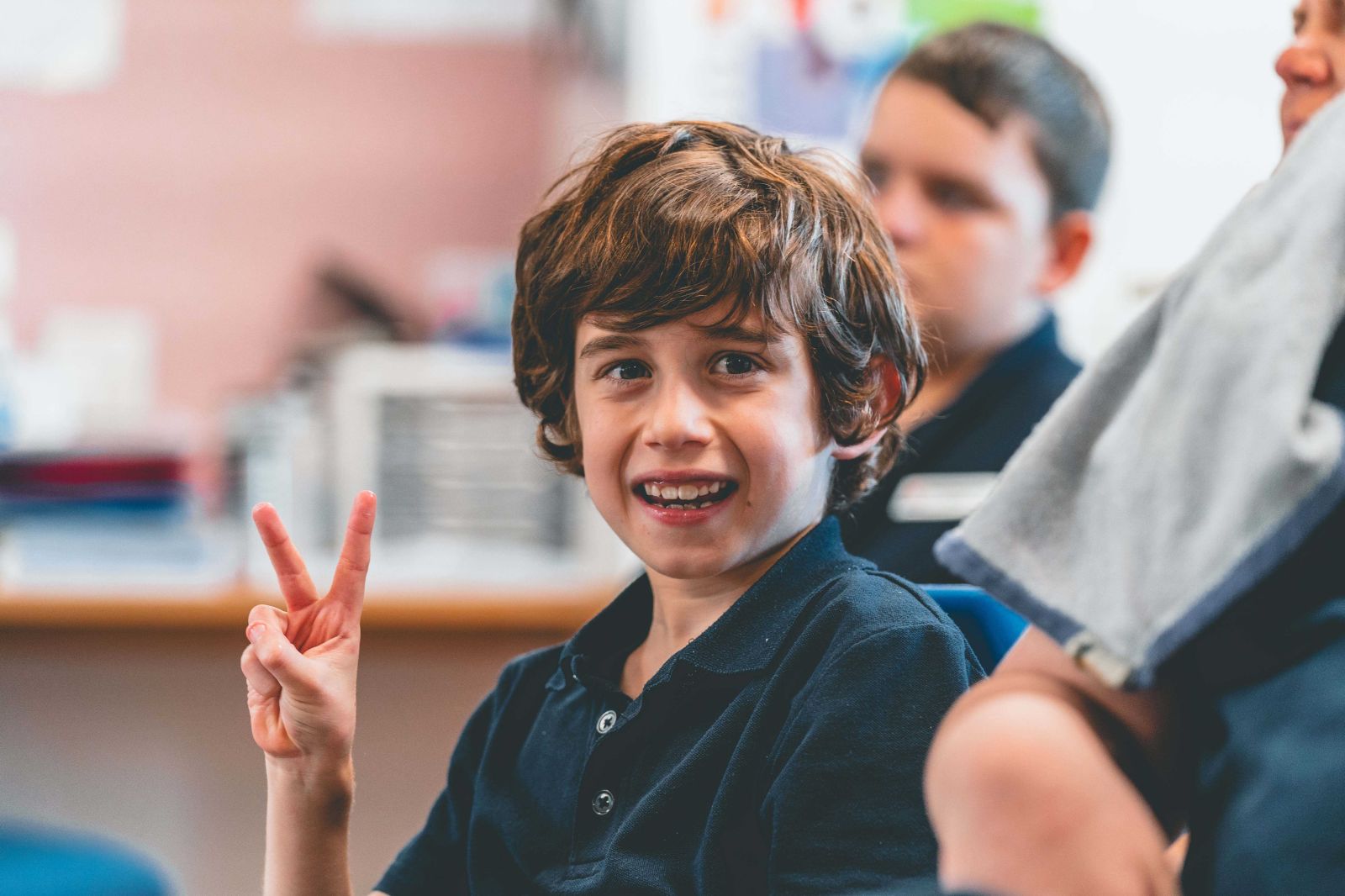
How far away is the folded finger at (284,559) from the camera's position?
0.82m

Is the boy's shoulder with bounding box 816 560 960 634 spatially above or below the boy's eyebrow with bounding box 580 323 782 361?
below

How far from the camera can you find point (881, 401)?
851 mm

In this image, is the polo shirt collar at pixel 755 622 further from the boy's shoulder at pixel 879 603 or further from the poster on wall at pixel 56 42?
the poster on wall at pixel 56 42

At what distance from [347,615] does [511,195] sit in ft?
5.86

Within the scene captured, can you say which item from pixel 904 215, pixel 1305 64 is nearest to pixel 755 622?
pixel 1305 64

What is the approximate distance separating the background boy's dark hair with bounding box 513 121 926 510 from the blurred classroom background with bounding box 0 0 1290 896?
1.06 meters

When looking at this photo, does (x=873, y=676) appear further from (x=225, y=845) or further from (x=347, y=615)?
(x=225, y=845)

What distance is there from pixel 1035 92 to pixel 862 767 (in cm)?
89

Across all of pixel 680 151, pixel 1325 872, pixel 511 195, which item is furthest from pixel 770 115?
pixel 1325 872

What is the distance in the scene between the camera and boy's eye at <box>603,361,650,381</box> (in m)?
0.79

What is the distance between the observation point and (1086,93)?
141 cm

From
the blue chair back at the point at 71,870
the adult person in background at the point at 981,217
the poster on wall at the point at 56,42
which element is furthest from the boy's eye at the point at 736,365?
the poster on wall at the point at 56,42

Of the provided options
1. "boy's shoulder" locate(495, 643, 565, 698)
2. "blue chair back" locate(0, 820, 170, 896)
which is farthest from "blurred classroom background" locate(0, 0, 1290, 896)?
"boy's shoulder" locate(495, 643, 565, 698)

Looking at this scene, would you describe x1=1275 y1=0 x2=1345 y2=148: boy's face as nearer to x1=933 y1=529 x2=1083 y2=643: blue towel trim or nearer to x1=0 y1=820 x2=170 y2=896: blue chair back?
x1=933 y1=529 x2=1083 y2=643: blue towel trim
